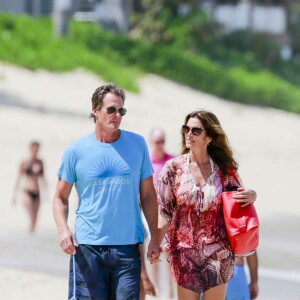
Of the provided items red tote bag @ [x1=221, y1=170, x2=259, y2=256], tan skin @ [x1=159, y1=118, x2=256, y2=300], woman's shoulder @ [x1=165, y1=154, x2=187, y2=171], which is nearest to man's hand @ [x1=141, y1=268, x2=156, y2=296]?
tan skin @ [x1=159, y1=118, x2=256, y2=300]

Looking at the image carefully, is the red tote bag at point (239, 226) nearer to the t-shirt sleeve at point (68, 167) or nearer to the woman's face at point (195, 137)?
the woman's face at point (195, 137)

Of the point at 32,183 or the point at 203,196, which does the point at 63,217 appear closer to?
the point at 203,196

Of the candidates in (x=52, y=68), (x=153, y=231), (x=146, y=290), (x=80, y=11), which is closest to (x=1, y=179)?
(x=52, y=68)

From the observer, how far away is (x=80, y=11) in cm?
4325

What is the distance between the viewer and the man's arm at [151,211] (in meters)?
6.10

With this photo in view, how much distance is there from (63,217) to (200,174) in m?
0.78

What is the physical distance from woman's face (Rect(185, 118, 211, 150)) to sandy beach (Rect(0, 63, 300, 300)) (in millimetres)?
3294

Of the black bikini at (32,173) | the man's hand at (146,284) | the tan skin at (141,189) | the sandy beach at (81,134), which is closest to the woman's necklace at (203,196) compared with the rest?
the tan skin at (141,189)

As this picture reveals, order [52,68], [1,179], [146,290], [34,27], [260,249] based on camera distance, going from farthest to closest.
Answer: [34,27]
[52,68]
[1,179]
[260,249]
[146,290]

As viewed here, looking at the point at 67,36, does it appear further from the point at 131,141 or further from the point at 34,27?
the point at 131,141

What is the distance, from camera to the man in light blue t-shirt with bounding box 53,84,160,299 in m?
5.96

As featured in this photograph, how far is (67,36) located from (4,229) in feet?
65.3

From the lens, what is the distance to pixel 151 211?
6176 millimetres

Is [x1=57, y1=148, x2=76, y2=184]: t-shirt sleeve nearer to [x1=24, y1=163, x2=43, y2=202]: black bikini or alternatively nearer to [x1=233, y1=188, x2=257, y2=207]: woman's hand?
[x1=233, y1=188, x2=257, y2=207]: woman's hand
